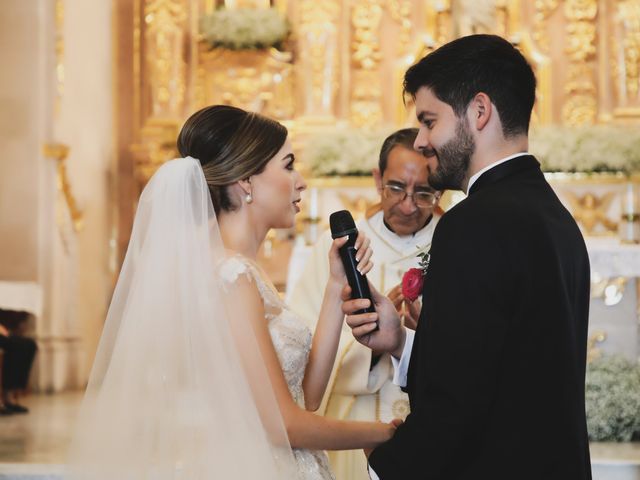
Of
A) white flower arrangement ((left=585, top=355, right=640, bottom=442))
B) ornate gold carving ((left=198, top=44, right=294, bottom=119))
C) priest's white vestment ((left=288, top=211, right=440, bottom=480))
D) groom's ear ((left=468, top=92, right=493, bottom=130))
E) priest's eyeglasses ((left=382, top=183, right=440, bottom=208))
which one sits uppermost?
ornate gold carving ((left=198, top=44, right=294, bottom=119))

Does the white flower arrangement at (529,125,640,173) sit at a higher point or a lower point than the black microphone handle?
higher

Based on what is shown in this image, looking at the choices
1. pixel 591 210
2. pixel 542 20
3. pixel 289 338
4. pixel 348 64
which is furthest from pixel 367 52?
pixel 289 338

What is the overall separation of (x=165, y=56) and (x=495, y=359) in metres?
9.57

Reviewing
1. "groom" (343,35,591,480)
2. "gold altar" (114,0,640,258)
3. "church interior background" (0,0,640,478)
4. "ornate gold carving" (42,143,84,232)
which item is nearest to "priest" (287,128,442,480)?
"groom" (343,35,591,480)

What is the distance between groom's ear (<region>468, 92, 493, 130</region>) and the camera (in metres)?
2.49

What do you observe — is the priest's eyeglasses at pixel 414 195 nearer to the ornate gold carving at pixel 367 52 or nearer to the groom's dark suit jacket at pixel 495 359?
the groom's dark suit jacket at pixel 495 359

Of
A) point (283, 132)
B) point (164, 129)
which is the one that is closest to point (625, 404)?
point (283, 132)

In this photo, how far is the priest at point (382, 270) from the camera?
396 centimetres

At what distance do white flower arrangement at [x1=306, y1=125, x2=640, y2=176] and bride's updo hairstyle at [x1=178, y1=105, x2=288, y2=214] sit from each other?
5.32 metres

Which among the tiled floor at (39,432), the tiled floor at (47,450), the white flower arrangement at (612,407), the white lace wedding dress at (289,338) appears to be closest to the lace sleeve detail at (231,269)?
the white lace wedding dress at (289,338)

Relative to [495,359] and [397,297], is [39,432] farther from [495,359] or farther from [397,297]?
[495,359]

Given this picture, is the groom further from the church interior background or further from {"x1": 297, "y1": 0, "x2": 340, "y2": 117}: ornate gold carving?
{"x1": 297, "y1": 0, "x2": 340, "y2": 117}: ornate gold carving

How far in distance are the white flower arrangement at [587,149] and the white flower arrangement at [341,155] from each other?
1.41 metres

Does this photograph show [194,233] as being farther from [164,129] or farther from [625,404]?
[164,129]
